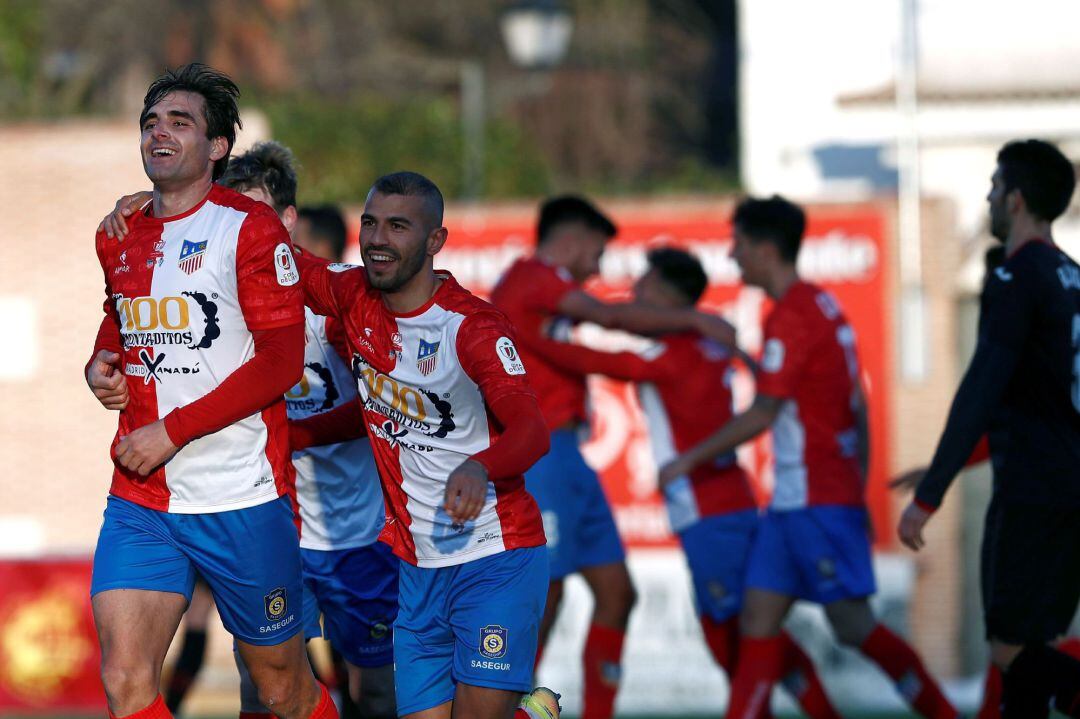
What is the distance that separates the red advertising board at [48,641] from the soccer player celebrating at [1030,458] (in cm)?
642

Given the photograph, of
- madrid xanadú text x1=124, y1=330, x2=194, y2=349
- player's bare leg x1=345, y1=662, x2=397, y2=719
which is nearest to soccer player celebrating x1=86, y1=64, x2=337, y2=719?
madrid xanadú text x1=124, y1=330, x2=194, y2=349

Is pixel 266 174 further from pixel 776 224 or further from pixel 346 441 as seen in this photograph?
pixel 776 224

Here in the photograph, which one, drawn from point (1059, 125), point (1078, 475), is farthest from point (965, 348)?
point (1078, 475)

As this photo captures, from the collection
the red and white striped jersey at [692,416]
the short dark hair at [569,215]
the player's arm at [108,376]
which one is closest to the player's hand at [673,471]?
the red and white striped jersey at [692,416]

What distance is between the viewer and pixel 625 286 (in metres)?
11.8

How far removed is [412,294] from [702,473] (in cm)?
298

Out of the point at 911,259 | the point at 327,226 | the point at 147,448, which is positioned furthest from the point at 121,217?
the point at 911,259

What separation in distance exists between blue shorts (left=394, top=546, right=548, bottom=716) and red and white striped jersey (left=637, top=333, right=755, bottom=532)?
A: 2497 mm

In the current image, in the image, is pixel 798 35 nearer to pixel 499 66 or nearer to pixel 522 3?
pixel 522 3

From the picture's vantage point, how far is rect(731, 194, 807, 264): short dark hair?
285 inches

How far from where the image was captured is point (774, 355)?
7016 millimetres

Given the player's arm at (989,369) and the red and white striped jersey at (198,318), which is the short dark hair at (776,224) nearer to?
the player's arm at (989,369)

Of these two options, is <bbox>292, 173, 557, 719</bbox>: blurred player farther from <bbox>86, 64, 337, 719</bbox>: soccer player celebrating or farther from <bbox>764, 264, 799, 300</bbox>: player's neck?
<bbox>764, 264, 799, 300</bbox>: player's neck

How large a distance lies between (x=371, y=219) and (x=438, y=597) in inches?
48.6
